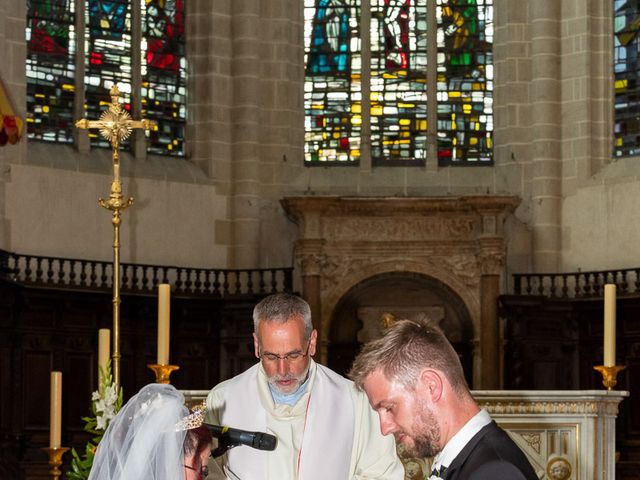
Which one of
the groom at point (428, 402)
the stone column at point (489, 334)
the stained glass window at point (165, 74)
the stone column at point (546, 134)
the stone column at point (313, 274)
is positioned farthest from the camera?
the stained glass window at point (165, 74)

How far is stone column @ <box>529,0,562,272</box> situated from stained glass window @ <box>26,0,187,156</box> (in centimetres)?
404

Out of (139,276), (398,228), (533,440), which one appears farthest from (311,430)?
(398,228)

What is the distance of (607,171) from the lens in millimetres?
16953

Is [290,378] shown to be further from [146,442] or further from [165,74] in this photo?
[165,74]

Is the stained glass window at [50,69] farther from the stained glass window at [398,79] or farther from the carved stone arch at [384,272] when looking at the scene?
the stained glass window at [398,79]

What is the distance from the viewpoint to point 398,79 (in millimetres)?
17891

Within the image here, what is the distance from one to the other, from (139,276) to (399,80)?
13.2ft

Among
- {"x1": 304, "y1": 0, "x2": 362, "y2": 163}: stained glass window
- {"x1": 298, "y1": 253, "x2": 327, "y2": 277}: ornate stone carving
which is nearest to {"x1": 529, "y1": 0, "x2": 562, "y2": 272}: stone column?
{"x1": 304, "y1": 0, "x2": 362, "y2": 163}: stained glass window

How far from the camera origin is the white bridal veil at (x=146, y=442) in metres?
3.48

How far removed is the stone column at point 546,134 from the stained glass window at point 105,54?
463cm

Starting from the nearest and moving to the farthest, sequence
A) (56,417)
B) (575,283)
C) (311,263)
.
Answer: (56,417), (575,283), (311,263)

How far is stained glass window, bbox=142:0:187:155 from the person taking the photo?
17328 mm

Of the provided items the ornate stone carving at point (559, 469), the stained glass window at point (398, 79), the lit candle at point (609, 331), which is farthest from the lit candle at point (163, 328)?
the stained glass window at point (398, 79)

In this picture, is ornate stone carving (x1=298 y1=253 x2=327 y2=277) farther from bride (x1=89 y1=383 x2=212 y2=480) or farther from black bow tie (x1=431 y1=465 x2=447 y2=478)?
black bow tie (x1=431 y1=465 x2=447 y2=478)
